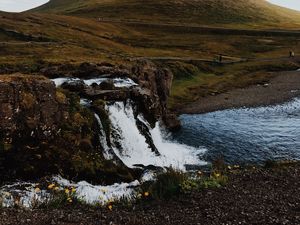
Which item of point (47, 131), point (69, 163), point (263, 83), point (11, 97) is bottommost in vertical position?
point (263, 83)

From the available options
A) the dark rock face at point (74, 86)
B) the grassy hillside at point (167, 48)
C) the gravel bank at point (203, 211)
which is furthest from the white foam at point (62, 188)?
the grassy hillside at point (167, 48)

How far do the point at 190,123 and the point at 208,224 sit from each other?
36503 millimetres

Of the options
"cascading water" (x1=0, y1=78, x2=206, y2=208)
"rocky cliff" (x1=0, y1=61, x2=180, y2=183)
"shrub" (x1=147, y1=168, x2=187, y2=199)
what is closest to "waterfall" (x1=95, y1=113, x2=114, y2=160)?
"cascading water" (x1=0, y1=78, x2=206, y2=208)

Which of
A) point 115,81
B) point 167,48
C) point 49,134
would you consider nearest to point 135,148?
point 49,134

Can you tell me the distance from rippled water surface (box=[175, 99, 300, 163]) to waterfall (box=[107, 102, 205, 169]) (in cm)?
252

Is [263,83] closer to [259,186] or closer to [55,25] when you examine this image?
[259,186]

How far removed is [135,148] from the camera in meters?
36.9

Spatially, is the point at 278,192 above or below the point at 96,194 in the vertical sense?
above

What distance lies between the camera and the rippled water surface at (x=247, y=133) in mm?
40531

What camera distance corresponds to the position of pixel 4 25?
4368 inches

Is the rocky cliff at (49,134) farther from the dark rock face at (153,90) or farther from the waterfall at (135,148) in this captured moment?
the dark rock face at (153,90)

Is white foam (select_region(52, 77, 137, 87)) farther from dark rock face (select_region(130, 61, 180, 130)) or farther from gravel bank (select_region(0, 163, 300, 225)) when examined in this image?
gravel bank (select_region(0, 163, 300, 225))

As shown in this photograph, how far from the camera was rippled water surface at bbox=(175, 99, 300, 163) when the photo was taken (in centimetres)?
4053

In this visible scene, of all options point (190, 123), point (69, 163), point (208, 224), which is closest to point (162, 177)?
point (208, 224)
